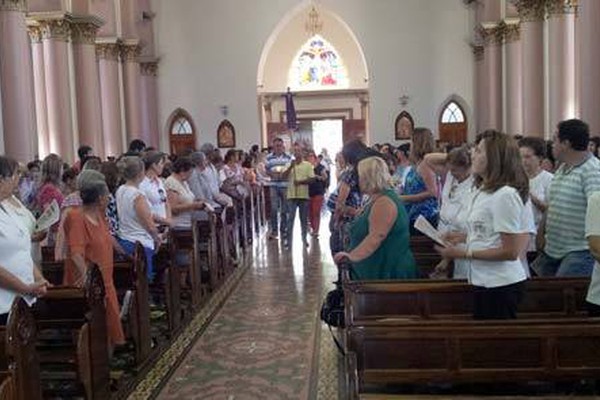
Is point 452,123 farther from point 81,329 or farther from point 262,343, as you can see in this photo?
point 81,329

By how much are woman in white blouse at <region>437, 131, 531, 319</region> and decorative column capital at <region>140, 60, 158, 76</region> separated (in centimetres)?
2242

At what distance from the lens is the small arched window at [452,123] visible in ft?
82.7

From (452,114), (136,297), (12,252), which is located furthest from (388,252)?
(452,114)

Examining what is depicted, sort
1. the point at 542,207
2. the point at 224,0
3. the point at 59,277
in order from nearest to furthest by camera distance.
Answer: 1. the point at 542,207
2. the point at 59,277
3. the point at 224,0

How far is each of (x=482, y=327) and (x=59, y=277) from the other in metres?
4.26

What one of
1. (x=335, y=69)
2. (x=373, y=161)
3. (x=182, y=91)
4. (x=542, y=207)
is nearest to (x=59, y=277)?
(x=373, y=161)

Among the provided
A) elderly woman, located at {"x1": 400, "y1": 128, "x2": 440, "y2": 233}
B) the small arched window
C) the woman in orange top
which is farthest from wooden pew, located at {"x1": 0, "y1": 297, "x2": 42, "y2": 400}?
the small arched window

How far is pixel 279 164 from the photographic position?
13.7m

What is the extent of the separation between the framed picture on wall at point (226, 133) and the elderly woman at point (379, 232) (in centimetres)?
2081

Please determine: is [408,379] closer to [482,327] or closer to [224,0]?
[482,327]

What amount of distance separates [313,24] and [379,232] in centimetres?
2442

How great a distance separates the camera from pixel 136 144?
35.3 feet

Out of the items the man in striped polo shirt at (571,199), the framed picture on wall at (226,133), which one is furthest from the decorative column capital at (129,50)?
the man in striped polo shirt at (571,199)

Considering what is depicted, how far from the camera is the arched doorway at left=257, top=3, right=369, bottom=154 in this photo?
28.0 metres
